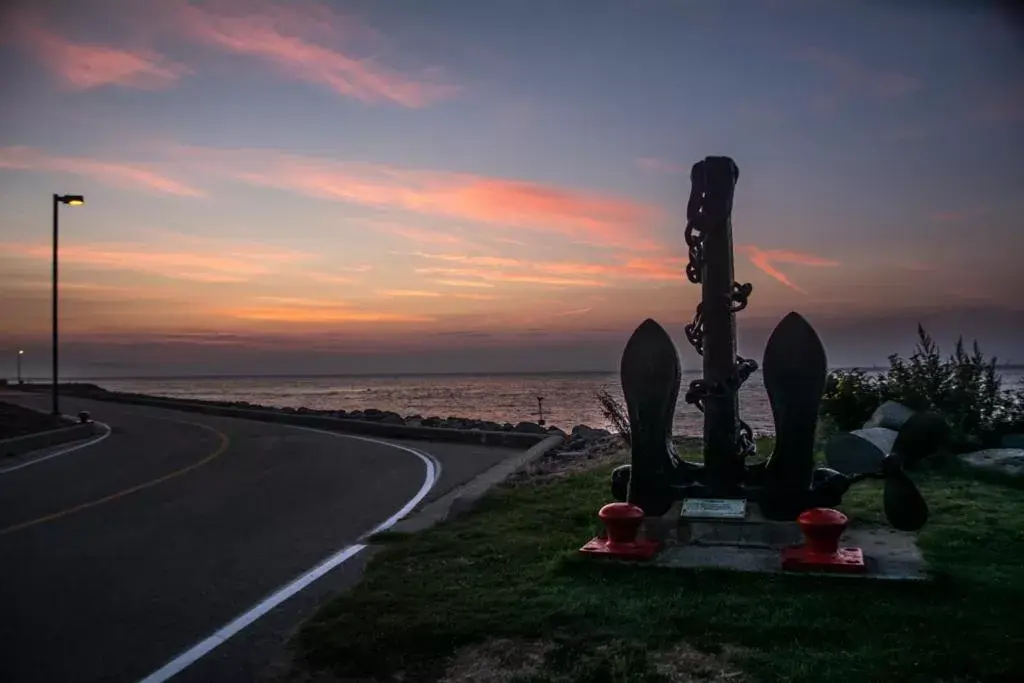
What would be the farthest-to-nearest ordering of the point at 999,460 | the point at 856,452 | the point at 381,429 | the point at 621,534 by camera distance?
the point at 381,429
the point at 856,452
the point at 999,460
the point at 621,534

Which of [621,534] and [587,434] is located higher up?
[621,534]

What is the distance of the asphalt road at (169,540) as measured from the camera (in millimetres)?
5566

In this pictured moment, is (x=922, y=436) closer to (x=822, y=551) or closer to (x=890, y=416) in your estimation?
(x=822, y=551)

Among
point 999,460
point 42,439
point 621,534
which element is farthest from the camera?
point 42,439

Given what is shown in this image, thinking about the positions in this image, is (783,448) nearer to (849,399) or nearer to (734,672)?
(734,672)

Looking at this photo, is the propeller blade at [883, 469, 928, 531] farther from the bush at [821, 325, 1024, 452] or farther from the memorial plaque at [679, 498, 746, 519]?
the bush at [821, 325, 1024, 452]

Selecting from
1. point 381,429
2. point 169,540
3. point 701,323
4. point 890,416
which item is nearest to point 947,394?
point 890,416

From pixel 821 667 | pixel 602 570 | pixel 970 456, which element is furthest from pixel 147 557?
pixel 970 456

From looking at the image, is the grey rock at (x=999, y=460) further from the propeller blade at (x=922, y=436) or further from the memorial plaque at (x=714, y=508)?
the memorial plaque at (x=714, y=508)

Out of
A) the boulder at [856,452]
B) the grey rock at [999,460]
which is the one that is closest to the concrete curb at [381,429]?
the boulder at [856,452]

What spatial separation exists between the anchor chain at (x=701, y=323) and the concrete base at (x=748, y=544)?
25.8 inches

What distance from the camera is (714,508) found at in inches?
283

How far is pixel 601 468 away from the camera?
12750 mm

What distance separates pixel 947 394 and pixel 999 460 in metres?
2.76
